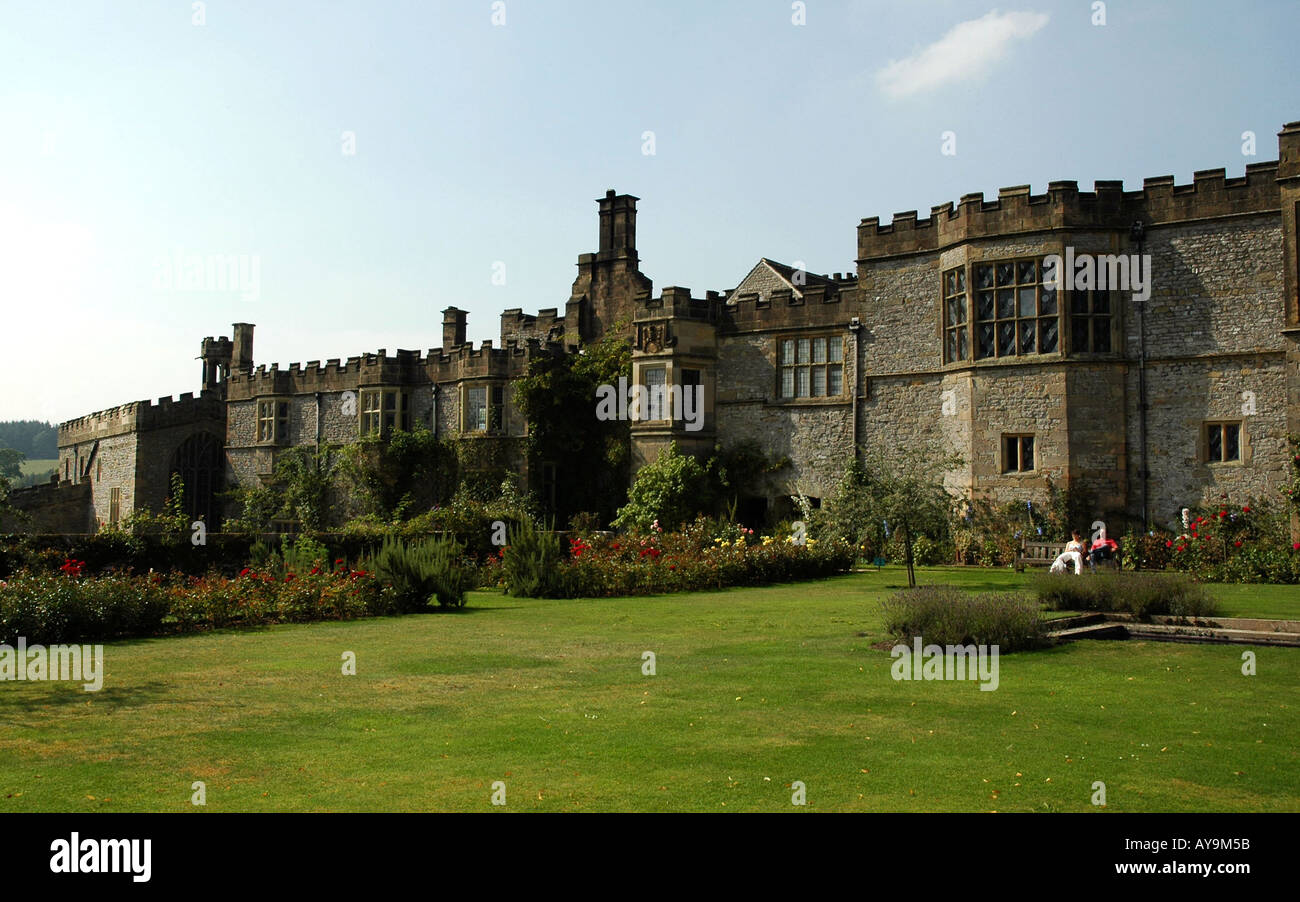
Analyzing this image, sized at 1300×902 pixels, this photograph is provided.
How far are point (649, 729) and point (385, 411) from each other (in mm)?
32548

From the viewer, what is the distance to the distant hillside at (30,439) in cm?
13638

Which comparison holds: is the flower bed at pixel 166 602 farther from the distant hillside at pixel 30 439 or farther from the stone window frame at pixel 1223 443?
the distant hillside at pixel 30 439

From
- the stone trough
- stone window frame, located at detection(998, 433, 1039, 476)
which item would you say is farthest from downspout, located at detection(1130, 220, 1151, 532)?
the stone trough

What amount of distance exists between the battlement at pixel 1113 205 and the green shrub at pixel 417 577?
15086 millimetres

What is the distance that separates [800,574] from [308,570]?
10.2 m

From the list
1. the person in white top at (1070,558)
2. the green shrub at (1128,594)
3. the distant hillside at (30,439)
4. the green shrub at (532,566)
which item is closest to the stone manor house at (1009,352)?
the person in white top at (1070,558)

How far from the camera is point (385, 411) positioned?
38.9 metres

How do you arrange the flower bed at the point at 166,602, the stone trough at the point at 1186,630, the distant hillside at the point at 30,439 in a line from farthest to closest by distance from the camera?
the distant hillside at the point at 30,439 < the flower bed at the point at 166,602 < the stone trough at the point at 1186,630

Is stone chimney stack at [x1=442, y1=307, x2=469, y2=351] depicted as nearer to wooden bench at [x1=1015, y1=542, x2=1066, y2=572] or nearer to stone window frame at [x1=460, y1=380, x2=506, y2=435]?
stone window frame at [x1=460, y1=380, x2=506, y2=435]

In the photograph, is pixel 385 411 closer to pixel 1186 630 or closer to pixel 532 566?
pixel 532 566

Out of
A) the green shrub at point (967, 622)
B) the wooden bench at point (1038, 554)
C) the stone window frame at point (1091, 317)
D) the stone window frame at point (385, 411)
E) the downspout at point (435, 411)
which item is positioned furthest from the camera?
the stone window frame at point (385, 411)

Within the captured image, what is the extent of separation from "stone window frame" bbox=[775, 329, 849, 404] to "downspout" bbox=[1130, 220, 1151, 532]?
741 centimetres

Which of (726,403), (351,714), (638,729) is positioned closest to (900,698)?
(638,729)

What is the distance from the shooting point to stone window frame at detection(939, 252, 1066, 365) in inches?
976
